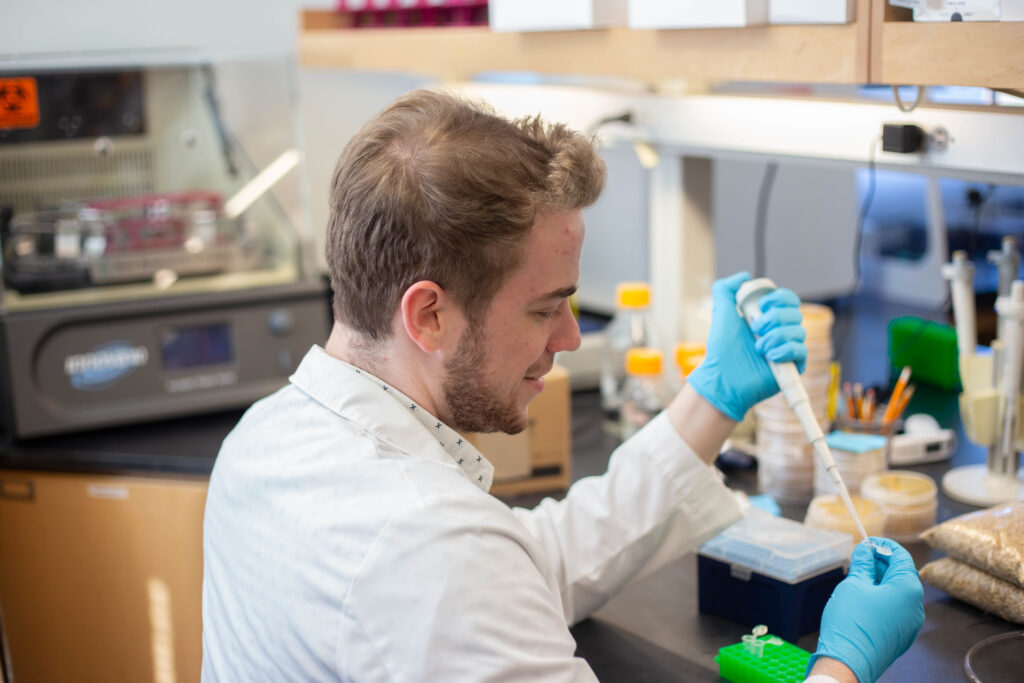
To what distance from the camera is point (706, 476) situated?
1266 millimetres

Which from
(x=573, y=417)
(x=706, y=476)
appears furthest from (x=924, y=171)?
(x=573, y=417)

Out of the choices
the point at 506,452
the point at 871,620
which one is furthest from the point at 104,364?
the point at 871,620

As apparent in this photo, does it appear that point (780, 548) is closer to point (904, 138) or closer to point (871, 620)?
point (871, 620)

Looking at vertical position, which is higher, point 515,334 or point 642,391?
point 515,334

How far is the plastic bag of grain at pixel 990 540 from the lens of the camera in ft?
3.63

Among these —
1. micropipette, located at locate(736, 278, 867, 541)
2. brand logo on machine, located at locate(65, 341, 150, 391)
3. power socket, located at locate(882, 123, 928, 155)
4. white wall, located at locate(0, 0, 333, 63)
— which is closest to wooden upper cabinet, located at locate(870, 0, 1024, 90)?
power socket, located at locate(882, 123, 928, 155)

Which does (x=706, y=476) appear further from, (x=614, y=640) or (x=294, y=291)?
(x=294, y=291)

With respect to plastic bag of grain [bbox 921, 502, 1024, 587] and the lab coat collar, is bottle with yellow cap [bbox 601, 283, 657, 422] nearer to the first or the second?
plastic bag of grain [bbox 921, 502, 1024, 587]

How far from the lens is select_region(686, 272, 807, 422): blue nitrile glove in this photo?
123cm

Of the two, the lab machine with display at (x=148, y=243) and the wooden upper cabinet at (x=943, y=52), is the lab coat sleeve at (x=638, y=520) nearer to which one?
the wooden upper cabinet at (x=943, y=52)

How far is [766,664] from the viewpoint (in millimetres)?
1027

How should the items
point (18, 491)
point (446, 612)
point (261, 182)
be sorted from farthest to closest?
point (261, 182)
point (18, 491)
point (446, 612)

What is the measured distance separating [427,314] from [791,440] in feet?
2.42

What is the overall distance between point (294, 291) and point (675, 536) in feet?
3.34
